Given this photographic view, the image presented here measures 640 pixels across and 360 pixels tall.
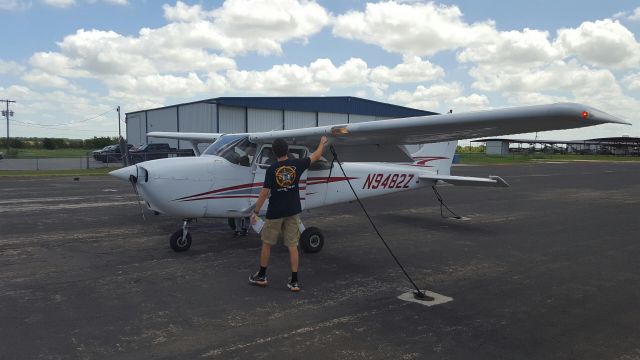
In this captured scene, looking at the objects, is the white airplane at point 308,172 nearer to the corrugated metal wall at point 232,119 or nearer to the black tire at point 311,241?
the black tire at point 311,241

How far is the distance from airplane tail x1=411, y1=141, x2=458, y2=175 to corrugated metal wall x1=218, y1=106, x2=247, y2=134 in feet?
87.5

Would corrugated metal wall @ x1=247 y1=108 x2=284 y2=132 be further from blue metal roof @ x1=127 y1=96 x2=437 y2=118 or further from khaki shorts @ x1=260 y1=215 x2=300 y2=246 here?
khaki shorts @ x1=260 y1=215 x2=300 y2=246

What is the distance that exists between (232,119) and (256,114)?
2334 millimetres

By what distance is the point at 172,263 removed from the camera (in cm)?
660

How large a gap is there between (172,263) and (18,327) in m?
2.47

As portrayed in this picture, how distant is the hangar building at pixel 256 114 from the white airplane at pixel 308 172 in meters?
24.9

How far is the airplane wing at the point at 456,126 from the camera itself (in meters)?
4.13

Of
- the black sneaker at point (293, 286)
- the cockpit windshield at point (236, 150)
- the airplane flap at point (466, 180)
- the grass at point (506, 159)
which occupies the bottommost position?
the black sneaker at point (293, 286)

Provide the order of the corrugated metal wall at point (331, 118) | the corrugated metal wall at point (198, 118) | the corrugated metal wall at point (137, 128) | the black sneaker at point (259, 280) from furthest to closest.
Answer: the corrugated metal wall at point (137, 128) → the corrugated metal wall at point (331, 118) → the corrugated metal wall at point (198, 118) → the black sneaker at point (259, 280)

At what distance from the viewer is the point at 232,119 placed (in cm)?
3647

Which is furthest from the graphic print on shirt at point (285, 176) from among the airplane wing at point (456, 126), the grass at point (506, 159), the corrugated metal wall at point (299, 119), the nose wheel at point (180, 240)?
the grass at point (506, 159)

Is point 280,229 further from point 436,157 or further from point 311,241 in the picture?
point 436,157

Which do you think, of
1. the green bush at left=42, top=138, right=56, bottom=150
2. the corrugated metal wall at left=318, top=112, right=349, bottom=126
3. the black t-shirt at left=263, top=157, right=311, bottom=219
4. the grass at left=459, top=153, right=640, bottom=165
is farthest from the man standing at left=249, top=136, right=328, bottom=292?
the green bush at left=42, top=138, right=56, bottom=150

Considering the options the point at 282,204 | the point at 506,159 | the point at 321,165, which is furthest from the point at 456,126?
the point at 506,159
